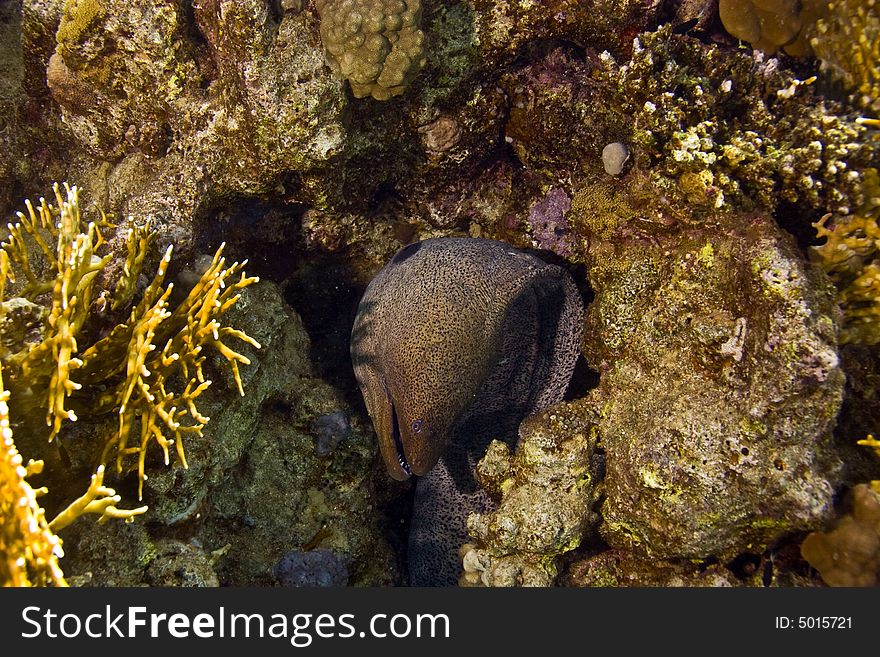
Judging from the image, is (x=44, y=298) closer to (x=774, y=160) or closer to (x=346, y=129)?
(x=346, y=129)

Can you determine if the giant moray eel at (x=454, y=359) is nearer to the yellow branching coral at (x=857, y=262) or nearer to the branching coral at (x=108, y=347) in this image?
the branching coral at (x=108, y=347)

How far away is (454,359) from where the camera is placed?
133 inches

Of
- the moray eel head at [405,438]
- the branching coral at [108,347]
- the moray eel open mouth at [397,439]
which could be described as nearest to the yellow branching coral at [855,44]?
the moray eel head at [405,438]

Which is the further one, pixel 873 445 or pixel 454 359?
pixel 454 359

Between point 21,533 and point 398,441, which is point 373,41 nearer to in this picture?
point 398,441

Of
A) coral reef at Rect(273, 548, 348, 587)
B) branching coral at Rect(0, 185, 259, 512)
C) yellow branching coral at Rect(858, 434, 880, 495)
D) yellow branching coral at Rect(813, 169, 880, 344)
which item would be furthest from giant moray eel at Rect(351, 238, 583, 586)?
yellow branching coral at Rect(858, 434, 880, 495)

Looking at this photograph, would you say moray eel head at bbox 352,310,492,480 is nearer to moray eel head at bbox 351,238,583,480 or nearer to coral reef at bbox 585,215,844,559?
moray eel head at bbox 351,238,583,480

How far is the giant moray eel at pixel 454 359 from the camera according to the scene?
341 centimetres

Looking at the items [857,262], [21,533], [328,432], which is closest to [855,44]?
[857,262]

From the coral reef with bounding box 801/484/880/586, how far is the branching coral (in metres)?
3.03

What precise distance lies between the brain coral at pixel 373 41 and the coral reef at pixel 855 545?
10.9ft

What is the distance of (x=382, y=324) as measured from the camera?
3.65 metres

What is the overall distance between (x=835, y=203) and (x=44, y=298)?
444 centimetres

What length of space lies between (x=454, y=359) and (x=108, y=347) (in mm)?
1932
